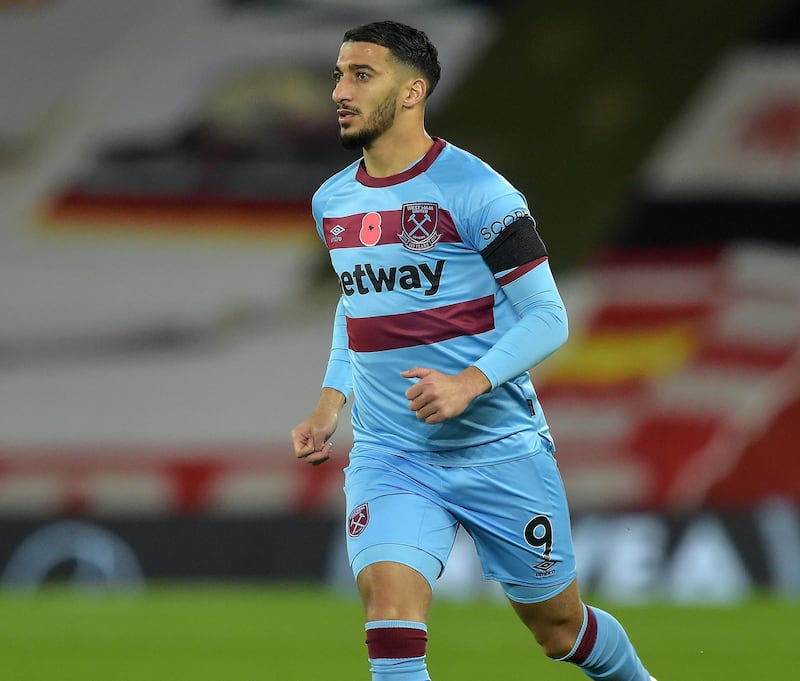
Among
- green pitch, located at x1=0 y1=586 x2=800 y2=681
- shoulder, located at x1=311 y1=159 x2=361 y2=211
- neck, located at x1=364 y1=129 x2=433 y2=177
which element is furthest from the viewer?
green pitch, located at x1=0 y1=586 x2=800 y2=681

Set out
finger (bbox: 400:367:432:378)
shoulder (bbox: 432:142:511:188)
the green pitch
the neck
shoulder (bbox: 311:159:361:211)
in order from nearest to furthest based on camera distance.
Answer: finger (bbox: 400:367:432:378) < shoulder (bbox: 432:142:511:188) < the neck < shoulder (bbox: 311:159:361:211) < the green pitch

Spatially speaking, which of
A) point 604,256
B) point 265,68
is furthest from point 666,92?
point 265,68

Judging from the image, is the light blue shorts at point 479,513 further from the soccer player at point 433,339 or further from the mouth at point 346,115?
the mouth at point 346,115

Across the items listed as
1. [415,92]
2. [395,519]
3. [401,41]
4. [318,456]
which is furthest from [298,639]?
[401,41]

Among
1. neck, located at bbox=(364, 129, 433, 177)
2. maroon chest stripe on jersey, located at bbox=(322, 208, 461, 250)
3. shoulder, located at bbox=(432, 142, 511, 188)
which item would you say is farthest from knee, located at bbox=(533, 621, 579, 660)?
neck, located at bbox=(364, 129, 433, 177)

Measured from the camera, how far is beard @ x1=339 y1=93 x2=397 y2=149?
14.0 feet

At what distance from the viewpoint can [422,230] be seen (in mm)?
4246

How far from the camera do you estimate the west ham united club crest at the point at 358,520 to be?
13.7 feet

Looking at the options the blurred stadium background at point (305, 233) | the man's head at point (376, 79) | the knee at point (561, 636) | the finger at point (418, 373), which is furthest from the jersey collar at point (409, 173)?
the blurred stadium background at point (305, 233)

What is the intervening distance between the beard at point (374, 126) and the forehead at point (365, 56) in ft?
0.34

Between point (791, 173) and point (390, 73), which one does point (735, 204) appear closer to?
point (791, 173)

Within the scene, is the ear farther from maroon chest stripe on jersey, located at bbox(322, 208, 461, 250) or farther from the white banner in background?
the white banner in background

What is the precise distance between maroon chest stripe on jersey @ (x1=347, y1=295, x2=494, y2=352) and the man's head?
0.52 meters

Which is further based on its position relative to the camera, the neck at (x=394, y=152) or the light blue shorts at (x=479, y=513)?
the neck at (x=394, y=152)
